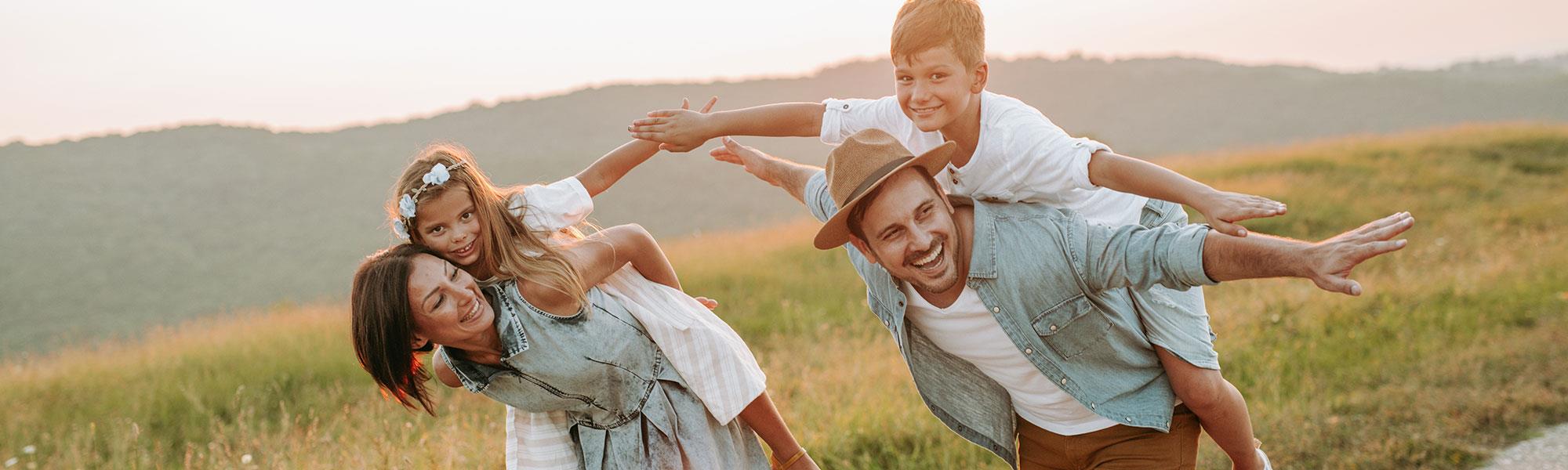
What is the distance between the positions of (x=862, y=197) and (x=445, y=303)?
126cm

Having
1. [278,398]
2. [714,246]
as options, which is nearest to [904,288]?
[278,398]

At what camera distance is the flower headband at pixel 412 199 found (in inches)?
125

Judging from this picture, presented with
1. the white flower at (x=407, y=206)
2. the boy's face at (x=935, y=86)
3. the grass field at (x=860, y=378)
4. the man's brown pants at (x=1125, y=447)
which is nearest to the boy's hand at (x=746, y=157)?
the boy's face at (x=935, y=86)

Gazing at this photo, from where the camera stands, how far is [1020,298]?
2939mm

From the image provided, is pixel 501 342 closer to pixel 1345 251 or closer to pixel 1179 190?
pixel 1179 190

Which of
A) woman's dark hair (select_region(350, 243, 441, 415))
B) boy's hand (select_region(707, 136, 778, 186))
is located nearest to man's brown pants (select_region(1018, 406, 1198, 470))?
boy's hand (select_region(707, 136, 778, 186))

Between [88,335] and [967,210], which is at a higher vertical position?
[967,210]

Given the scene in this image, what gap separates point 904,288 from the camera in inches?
129

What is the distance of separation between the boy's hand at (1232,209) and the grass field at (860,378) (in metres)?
2.51

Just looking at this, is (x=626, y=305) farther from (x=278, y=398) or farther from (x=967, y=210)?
(x=278, y=398)

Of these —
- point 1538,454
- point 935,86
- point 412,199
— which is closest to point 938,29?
point 935,86

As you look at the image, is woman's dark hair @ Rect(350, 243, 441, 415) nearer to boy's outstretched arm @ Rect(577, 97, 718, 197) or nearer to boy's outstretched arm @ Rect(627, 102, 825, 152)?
boy's outstretched arm @ Rect(577, 97, 718, 197)

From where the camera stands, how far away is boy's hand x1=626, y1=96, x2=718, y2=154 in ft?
12.3

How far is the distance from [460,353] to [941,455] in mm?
2733
